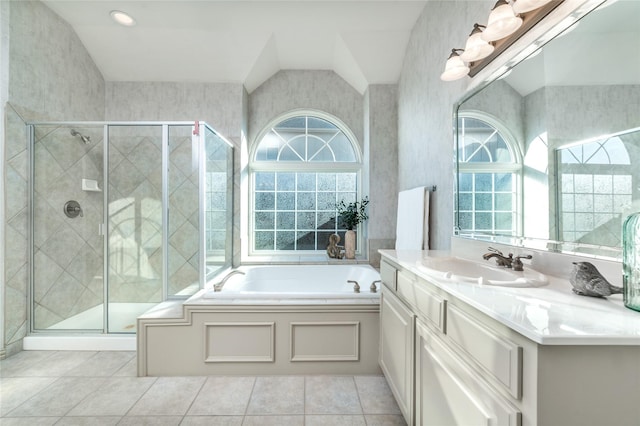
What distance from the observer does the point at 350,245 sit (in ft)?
11.1

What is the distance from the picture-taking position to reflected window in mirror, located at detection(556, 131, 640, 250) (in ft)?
3.03

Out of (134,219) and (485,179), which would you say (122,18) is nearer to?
(134,219)

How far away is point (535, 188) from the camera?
1.28 metres

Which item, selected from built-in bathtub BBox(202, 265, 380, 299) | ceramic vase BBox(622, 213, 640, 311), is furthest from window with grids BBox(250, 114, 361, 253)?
ceramic vase BBox(622, 213, 640, 311)

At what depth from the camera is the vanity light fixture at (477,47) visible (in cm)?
149

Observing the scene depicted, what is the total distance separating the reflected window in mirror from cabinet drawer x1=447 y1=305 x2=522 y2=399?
0.54 meters

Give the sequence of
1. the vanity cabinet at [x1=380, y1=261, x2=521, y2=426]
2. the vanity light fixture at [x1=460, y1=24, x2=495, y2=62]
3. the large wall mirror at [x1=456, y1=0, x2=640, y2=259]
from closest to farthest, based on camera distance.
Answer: the vanity cabinet at [x1=380, y1=261, x2=521, y2=426], the large wall mirror at [x1=456, y1=0, x2=640, y2=259], the vanity light fixture at [x1=460, y1=24, x2=495, y2=62]

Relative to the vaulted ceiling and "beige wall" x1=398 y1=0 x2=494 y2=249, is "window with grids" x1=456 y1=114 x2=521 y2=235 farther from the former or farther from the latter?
the vaulted ceiling

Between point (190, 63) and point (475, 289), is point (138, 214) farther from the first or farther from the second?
point (475, 289)

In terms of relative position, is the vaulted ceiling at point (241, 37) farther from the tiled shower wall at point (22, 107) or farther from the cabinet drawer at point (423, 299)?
the cabinet drawer at point (423, 299)

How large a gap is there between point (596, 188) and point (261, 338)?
1.85 metres

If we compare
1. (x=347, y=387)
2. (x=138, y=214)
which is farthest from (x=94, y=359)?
(x=347, y=387)

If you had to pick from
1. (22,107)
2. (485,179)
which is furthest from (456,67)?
(22,107)

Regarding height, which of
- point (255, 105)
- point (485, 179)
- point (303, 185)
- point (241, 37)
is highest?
point (241, 37)
